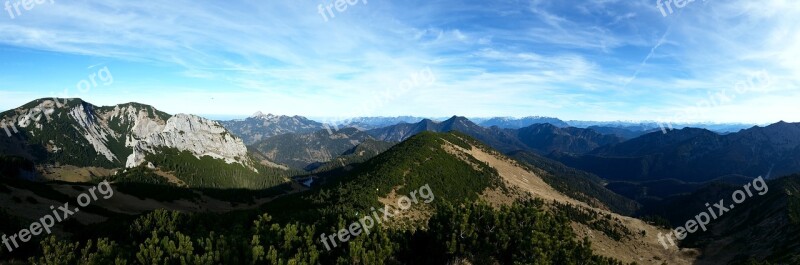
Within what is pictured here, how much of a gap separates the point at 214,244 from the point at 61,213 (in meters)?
87.9

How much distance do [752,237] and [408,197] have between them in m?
112

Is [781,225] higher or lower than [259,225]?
lower

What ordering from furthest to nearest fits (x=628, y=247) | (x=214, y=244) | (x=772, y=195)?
(x=772, y=195), (x=628, y=247), (x=214, y=244)

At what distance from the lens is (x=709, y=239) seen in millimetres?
144625

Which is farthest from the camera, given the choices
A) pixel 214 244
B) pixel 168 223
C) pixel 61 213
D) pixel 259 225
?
pixel 61 213

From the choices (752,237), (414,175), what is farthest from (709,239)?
(414,175)

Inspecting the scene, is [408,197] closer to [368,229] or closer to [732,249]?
[368,229]

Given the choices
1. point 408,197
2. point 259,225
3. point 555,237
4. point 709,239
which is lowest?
point 709,239

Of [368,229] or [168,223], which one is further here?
[168,223]

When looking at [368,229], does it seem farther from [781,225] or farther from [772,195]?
[772,195]

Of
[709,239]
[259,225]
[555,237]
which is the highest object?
[259,225]

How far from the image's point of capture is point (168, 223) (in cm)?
4778

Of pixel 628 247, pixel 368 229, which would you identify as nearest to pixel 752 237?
pixel 628 247

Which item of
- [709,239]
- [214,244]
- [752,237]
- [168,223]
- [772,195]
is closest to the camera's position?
[214,244]
